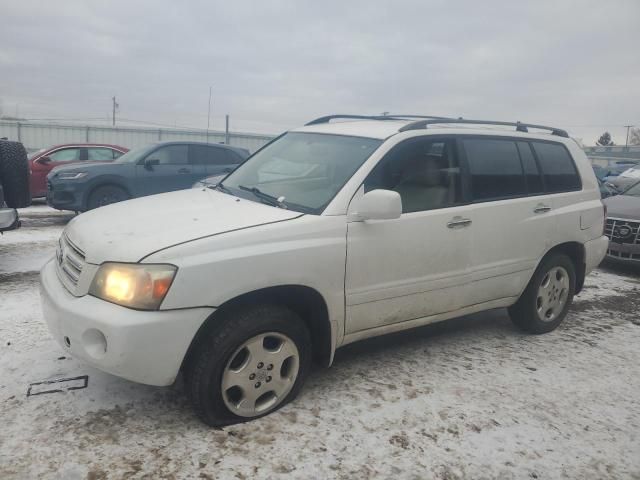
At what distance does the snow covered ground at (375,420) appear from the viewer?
2.64m

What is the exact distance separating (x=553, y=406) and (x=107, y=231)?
2.87 m

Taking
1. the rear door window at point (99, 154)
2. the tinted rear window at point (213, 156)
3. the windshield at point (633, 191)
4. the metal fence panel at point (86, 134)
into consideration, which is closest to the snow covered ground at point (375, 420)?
the windshield at point (633, 191)

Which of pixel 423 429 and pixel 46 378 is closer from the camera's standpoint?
pixel 423 429

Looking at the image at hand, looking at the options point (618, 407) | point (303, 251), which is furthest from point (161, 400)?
point (618, 407)

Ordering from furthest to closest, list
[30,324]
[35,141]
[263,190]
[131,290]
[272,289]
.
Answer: [35,141] → [30,324] → [263,190] → [272,289] → [131,290]

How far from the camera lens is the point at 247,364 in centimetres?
288

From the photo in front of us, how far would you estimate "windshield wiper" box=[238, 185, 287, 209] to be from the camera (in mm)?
3303

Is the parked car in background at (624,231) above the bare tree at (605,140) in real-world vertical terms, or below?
below

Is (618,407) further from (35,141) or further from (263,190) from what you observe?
(35,141)

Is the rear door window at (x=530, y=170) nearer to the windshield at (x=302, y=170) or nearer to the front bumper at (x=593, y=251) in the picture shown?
the front bumper at (x=593, y=251)

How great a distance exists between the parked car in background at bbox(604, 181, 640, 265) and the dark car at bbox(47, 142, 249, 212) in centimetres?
647

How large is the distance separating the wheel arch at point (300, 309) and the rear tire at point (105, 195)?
7726 millimetres

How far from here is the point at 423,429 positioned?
9.83 ft

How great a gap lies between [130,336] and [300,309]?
0.99 metres
